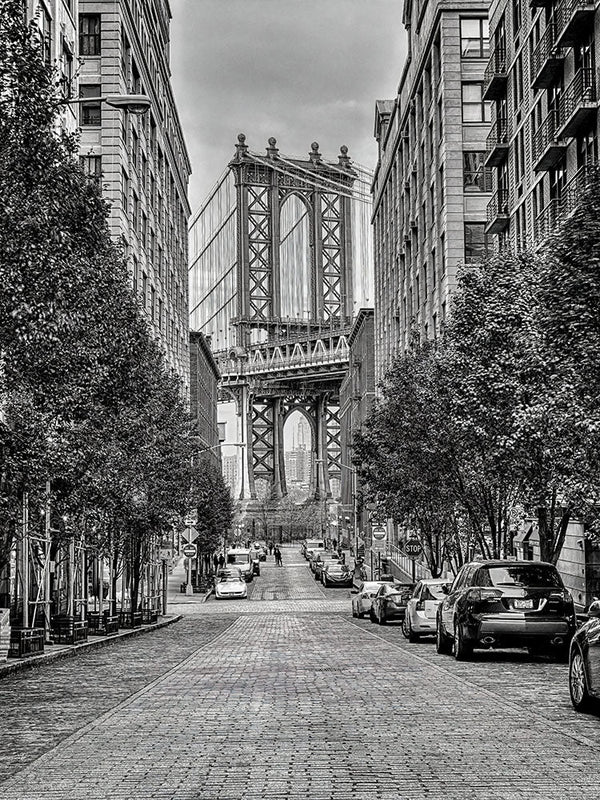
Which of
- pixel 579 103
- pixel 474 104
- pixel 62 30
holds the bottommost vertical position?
pixel 579 103

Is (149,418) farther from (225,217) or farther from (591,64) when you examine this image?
(225,217)

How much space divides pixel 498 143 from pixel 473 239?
31.8 feet

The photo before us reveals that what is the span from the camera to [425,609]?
2612 centimetres

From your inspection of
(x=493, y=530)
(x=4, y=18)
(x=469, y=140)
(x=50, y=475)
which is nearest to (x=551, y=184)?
(x=493, y=530)

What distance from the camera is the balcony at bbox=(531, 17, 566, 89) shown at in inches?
1606

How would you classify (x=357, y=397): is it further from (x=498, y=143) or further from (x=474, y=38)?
(x=498, y=143)

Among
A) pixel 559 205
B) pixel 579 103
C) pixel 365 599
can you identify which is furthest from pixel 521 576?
pixel 559 205

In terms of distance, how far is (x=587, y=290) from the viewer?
17531 millimetres

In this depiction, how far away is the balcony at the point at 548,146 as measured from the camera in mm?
40438

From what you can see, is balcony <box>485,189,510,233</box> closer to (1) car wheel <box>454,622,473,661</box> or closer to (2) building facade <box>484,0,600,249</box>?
(2) building facade <box>484,0,600,249</box>

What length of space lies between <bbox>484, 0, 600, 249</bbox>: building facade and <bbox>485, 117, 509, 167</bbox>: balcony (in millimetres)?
42

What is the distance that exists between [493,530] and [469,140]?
1289 inches

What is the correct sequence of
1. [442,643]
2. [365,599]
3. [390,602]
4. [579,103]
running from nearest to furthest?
[442,643], [390,602], [579,103], [365,599]

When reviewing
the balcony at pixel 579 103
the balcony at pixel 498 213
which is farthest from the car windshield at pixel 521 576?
the balcony at pixel 498 213
